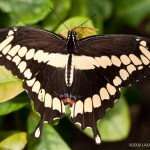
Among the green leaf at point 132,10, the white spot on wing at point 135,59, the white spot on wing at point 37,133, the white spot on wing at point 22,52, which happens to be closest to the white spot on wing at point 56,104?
the white spot on wing at point 37,133

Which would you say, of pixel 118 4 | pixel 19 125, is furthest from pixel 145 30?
pixel 19 125

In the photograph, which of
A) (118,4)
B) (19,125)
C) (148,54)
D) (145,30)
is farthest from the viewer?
(145,30)

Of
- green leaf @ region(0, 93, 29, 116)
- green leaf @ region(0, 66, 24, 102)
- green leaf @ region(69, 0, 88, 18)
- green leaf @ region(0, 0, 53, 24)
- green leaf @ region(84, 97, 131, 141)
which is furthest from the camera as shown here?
green leaf @ region(69, 0, 88, 18)

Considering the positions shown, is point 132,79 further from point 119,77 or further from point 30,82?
point 30,82

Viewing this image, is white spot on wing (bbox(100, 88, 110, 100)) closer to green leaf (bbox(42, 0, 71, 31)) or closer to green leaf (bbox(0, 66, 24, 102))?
green leaf (bbox(0, 66, 24, 102))

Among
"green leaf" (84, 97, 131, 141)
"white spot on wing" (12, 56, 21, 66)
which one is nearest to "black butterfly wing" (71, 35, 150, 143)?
"white spot on wing" (12, 56, 21, 66)

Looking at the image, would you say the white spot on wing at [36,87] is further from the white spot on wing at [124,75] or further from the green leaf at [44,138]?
the white spot on wing at [124,75]

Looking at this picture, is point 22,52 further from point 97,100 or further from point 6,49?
point 97,100
